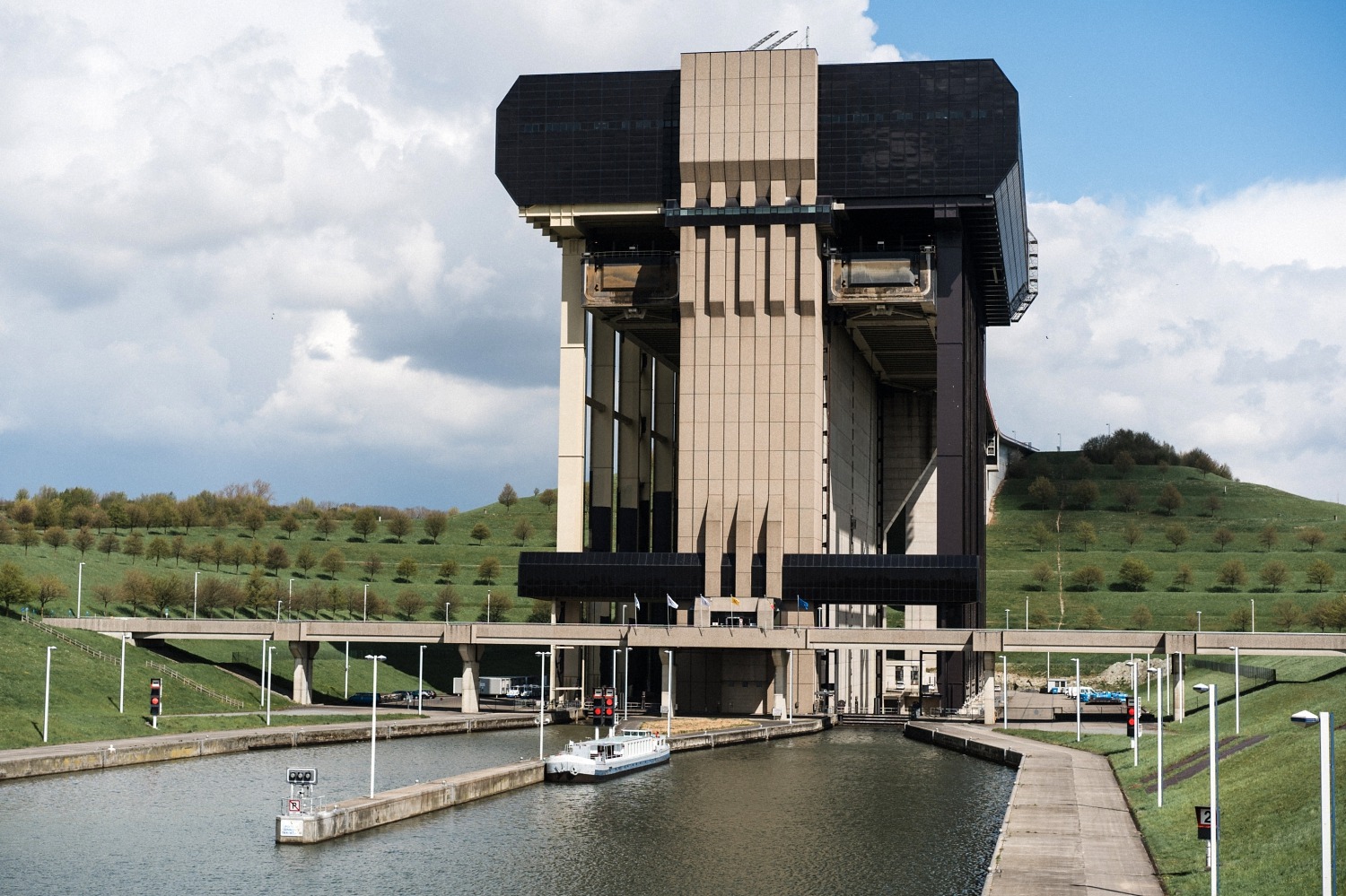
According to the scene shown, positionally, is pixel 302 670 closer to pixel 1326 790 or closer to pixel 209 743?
pixel 209 743

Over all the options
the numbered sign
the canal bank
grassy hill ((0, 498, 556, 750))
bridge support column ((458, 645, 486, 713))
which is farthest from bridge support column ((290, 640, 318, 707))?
the numbered sign

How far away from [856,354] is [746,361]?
116 ft

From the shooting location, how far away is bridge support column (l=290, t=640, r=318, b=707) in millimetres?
144375

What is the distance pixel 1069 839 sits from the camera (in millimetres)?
58875

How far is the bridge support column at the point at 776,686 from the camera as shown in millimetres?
139613

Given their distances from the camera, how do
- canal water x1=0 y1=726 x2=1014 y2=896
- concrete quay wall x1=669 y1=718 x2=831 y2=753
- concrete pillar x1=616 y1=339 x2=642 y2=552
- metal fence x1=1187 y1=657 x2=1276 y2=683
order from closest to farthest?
canal water x1=0 y1=726 x2=1014 y2=896 < concrete quay wall x1=669 y1=718 x2=831 y2=753 < metal fence x1=1187 y1=657 x2=1276 y2=683 < concrete pillar x1=616 y1=339 x2=642 y2=552

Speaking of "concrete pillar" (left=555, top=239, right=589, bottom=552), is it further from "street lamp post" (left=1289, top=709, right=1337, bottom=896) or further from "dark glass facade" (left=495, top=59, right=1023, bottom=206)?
"street lamp post" (left=1289, top=709, right=1337, bottom=896)

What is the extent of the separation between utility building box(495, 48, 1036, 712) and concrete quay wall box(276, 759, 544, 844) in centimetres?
6224

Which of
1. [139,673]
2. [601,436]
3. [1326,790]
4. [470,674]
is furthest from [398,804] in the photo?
[601,436]

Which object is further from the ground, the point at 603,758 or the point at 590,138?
the point at 590,138

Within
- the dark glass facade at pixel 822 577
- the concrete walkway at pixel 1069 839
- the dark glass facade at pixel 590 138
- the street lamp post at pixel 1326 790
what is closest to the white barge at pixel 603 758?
the concrete walkway at pixel 1069 839

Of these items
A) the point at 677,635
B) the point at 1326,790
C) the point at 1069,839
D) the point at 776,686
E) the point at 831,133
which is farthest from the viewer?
the point at 831,133

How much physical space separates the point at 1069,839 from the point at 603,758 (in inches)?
1434

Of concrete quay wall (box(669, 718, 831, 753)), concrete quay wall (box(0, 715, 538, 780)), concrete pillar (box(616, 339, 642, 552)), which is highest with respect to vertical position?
concrete pillar (box(616, 339, 642, 552))
